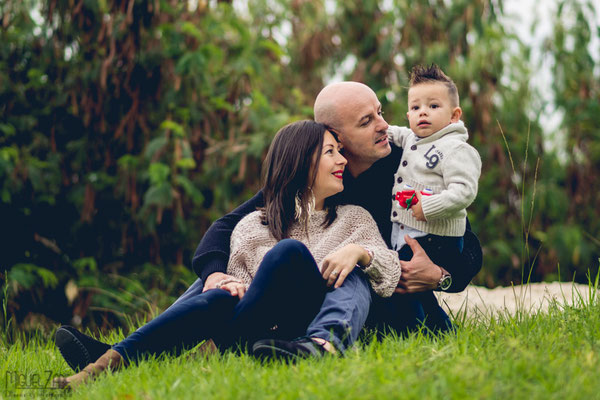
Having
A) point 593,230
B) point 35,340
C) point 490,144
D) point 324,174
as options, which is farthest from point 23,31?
point 593,230

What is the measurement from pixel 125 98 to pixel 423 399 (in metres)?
4.50

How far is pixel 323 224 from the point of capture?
113 inches

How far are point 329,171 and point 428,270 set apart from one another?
585 mm

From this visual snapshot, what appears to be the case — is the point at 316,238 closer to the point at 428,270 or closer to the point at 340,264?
the point at 340,264

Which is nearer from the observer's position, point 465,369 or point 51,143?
point 465,369

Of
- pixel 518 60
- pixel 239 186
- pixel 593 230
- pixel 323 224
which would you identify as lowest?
pixel 593 230

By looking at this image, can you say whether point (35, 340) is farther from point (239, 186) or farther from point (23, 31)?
point (23, 31)

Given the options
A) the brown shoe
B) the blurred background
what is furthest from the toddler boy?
the blurred background

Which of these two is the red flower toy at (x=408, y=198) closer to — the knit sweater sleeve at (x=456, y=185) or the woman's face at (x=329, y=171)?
the knit sweater sleeve at (x=456, y=185)

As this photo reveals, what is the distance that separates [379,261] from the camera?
8.51 feet

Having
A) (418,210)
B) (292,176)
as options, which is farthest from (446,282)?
(292,176)

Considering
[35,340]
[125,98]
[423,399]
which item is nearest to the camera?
[423,399]

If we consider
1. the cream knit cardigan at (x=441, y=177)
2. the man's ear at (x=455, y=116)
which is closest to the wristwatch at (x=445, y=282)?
the cream knit cardigan at (x=441, y=177)

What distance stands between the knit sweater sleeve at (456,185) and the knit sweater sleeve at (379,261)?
9.0 inches
